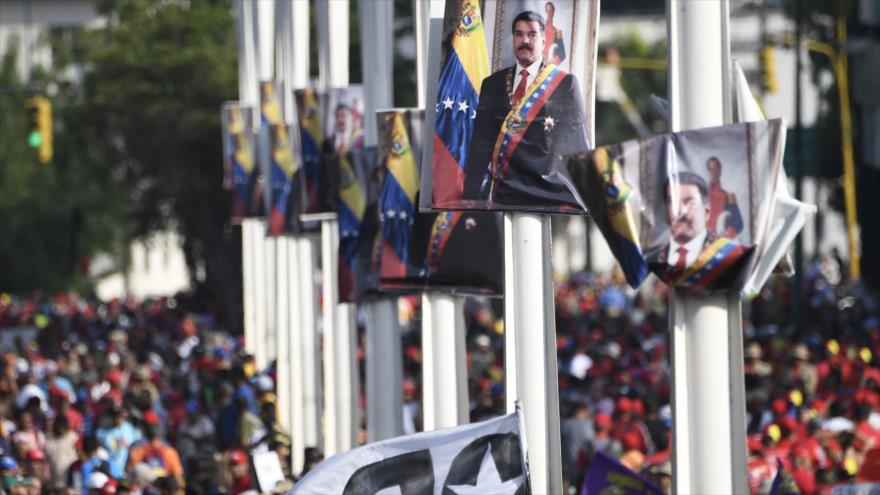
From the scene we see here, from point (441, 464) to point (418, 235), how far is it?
5.46 meters

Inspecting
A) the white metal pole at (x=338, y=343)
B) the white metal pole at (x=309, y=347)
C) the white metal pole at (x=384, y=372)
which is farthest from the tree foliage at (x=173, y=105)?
the white metal pole at (x=384, y=372)

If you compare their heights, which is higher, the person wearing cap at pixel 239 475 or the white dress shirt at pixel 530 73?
the white dress shirt at pixel 530 73

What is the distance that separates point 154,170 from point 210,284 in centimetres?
291

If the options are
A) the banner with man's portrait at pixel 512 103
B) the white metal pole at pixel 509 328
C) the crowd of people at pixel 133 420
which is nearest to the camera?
the banner with man's portrait at pixel 512 103

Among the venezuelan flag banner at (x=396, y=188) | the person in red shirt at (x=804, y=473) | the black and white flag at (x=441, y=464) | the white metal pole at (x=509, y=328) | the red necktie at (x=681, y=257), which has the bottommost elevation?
the person in red shirt at (x=804, y=473)

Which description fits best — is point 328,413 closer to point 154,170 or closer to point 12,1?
point 154,170

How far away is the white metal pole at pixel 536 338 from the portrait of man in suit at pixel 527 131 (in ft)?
2.57

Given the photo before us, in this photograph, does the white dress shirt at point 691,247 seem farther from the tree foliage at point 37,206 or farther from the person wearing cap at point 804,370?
the tree foliage at point 37,206

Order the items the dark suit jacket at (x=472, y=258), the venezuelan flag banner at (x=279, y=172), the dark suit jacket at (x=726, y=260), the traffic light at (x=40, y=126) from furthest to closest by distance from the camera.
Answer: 1. the traffic light at (x=40, y=126)
2. the venezuelan flag banner at (x=279, y=172)
3. the dark suit jacket at (x=472, y=258)
4. the dark suit jacket at (x=726, y=260)

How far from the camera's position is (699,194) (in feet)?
29.2

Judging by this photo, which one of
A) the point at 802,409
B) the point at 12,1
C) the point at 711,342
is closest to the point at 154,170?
the point at 12,1

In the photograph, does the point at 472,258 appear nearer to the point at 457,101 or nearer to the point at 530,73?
the point at 457,101

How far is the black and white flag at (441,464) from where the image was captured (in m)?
9.97

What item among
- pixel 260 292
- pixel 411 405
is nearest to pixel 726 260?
pixel 411 405
